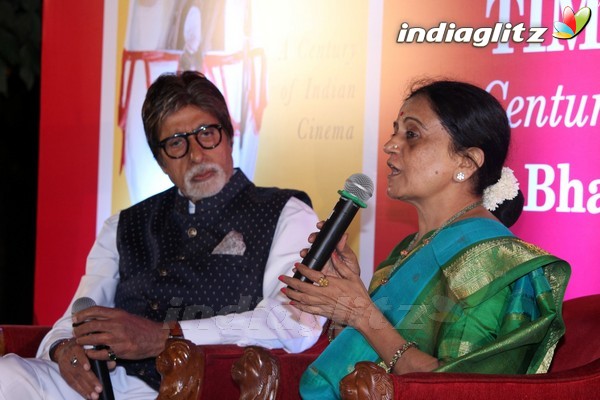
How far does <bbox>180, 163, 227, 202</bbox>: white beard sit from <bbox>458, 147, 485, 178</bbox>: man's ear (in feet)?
3.64

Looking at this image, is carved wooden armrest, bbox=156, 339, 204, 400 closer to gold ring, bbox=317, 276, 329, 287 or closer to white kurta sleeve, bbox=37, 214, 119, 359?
gold ring, bbox=317, 276, 329, 287

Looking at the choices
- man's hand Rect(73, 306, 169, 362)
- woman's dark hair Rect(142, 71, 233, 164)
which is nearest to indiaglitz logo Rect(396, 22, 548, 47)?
woman's dark hair Rect(142, 71, 233, 164)

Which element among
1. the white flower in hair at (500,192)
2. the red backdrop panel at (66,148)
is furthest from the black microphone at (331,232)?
the red backdrop panel at (66,148)

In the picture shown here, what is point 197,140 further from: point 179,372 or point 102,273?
point 179,372

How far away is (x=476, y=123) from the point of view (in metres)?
2.45

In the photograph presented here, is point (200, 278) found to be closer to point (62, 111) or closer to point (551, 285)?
point (551, 285)

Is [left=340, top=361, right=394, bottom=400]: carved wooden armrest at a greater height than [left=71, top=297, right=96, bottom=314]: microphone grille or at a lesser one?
greater

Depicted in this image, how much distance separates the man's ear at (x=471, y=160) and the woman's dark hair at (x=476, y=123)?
0.5 inches

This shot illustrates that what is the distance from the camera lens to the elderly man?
2.83 meters

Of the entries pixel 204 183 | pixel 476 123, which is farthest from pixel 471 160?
pixel 204 183

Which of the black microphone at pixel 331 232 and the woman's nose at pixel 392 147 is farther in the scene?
the woman's nose at pixel 392 147

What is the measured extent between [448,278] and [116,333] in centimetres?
107

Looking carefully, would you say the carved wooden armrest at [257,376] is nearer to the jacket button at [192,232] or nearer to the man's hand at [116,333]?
the man's hand at [116,333]

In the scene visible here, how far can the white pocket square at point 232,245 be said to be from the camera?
3146 millimetres
